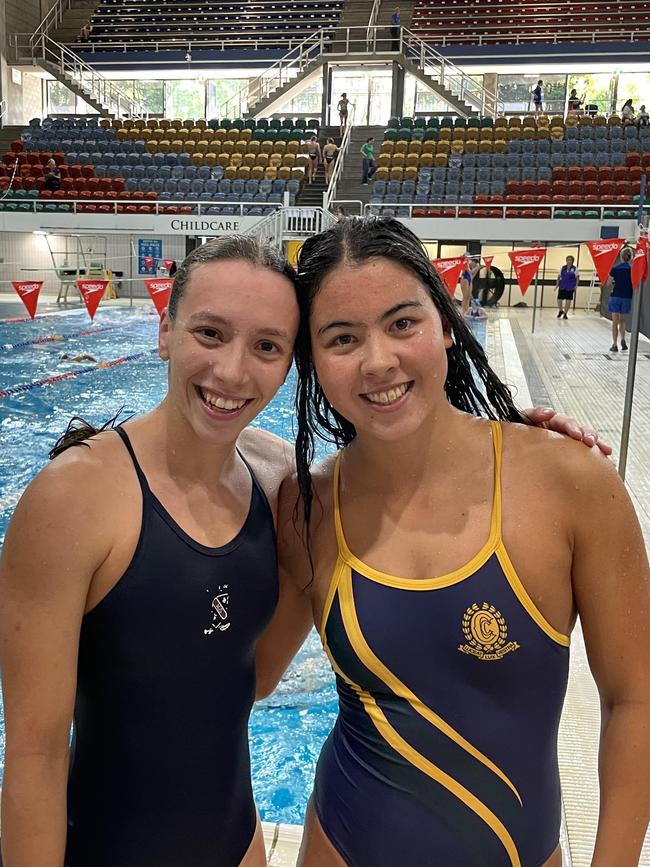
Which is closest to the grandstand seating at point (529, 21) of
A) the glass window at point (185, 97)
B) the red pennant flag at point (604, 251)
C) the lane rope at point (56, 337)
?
the glass window at point (185, 97)

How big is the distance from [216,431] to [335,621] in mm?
372

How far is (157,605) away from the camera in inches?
46.7

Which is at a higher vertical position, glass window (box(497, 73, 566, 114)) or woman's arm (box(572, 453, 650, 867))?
glass window (box(497, 73, 566, 114))

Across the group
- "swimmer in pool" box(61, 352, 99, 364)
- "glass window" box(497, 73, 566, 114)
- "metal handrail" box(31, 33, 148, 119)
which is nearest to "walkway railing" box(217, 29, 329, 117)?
"metal handrail" box(31, 33, 148, 119)

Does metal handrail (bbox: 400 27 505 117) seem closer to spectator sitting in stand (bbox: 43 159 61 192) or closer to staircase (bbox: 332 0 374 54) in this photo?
staircase (bbox: 332 0 374 54)

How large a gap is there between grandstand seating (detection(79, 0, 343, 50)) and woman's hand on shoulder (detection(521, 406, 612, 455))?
2614cm

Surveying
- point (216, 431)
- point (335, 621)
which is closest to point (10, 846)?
point (335, 621)

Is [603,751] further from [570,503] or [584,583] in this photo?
[570,503]

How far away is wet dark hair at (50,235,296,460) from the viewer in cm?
126

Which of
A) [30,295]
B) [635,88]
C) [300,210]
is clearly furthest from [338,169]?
[635,88]

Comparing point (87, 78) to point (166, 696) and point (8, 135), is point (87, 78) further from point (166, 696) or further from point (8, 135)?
point (166, 696)

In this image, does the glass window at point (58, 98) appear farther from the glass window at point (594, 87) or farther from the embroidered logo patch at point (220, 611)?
the embroidered logo patch at point (220, 611)

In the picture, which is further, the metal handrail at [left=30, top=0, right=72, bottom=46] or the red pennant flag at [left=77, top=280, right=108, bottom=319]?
the metal handrail at [left=30, top=0, right=72, bottom=46]

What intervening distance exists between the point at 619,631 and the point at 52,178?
70.4 feet
